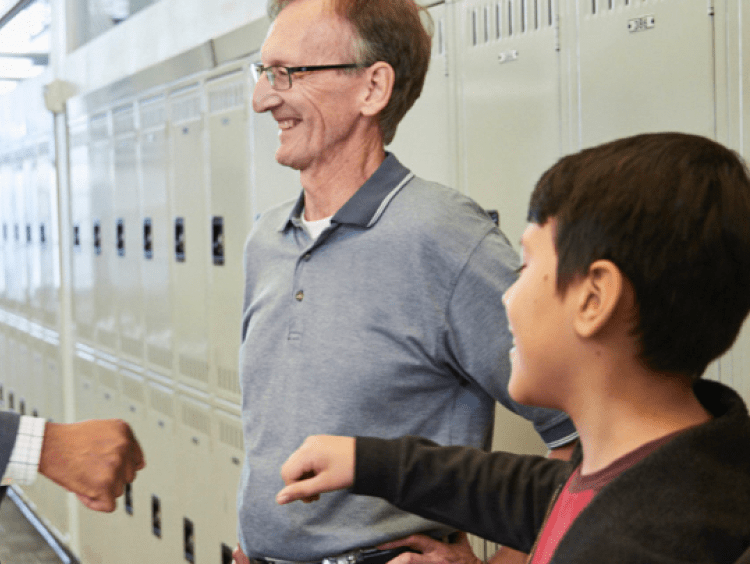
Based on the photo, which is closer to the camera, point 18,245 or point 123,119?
point 123,119

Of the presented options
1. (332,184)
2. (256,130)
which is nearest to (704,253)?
(332,184)

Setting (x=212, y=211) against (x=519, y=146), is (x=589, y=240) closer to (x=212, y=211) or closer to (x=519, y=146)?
(x=519, y=146)

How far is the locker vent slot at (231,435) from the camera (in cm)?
296

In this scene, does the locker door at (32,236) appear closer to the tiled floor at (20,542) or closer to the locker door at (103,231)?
the locker door at (103,231)

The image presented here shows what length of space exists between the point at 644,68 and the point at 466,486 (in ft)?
3.13

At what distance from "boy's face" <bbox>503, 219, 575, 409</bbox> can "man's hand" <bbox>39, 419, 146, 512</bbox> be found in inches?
47.1

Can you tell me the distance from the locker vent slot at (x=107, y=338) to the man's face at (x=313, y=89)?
292cm

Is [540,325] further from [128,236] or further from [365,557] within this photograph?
[128,236]

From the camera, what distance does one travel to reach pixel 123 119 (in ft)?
12.6

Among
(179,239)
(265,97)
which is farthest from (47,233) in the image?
(265,97)

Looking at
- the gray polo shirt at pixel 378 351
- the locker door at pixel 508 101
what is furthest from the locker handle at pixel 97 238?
the gray polo shirt at pixel 378 351

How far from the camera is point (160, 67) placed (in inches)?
135

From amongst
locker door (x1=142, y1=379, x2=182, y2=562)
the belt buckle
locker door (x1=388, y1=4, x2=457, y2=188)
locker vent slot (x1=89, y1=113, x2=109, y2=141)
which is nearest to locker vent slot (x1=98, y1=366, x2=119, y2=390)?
locker door (x1=142, y1=379, x2=182, y2=562)

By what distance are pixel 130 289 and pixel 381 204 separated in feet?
9.21
